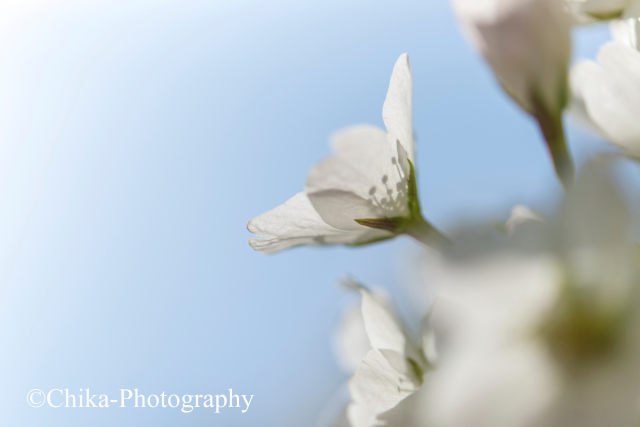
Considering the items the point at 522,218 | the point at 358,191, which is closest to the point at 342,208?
the point at 358,191

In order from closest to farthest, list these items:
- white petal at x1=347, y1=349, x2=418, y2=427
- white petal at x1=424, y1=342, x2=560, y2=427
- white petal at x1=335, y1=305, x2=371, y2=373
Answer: white petal at x1=424, y1=342, x2=560, y2=427
white petal at x1=347, y1=349, x2=418, y2=427
white petal at x1=335, y1=305, x2=371, y2=373

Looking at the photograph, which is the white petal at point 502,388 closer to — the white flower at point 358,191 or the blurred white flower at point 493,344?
the blurred white flower at point 493,344

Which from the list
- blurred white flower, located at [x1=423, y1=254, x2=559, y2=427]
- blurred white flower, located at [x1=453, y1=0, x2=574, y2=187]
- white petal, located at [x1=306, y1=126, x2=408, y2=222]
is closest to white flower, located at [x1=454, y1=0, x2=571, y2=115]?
blurred white flower, located at [x1=453, y1=0, x2=574, y2=187]

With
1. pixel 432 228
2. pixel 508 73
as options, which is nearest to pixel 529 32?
pixel 508 73

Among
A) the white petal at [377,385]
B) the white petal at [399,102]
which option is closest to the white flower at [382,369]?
the white petal at [377,385]

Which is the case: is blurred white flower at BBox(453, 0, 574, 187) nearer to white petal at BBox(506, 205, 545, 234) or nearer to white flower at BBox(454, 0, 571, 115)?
white flower at BBox(454, 0, 571, 115)

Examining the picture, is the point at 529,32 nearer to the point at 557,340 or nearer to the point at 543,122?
the point at 543,122

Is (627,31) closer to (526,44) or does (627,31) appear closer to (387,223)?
(526,44)
